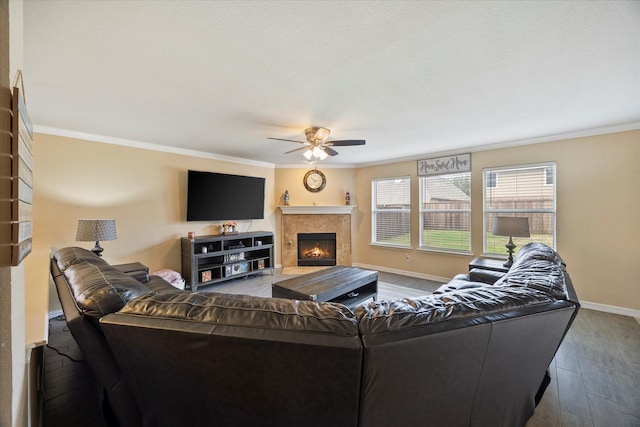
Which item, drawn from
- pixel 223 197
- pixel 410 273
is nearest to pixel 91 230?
pixel 223 197

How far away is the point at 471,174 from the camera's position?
172 inches

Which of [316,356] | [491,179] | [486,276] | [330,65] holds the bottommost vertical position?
[486,276]

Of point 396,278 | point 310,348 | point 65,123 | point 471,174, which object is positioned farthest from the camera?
point 396,278

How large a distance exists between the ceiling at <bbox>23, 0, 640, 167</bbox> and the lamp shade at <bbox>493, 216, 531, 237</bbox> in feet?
3.91

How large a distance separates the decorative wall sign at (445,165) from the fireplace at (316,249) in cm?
232

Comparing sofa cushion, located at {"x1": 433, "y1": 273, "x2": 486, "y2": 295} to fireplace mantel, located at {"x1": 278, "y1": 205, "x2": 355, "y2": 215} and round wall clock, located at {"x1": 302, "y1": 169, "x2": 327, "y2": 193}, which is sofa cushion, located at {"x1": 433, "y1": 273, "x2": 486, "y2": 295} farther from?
round wall clock, located at {"x1": 302, "y1": 169, "x2": 327, "y2": 193}

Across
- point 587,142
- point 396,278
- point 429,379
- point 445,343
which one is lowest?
point 396,278

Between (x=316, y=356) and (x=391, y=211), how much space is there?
4.82 m

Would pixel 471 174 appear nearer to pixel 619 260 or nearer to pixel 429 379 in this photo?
pixel 619 260

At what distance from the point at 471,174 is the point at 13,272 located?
5.13 meters

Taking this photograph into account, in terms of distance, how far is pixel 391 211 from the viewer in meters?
5.45

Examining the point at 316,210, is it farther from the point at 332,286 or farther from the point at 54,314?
the point at 54,314

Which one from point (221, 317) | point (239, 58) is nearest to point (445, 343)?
point (221, 317)

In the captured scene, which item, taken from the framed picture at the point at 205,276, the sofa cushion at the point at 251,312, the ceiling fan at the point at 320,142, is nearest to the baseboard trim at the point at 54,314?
the framed picture at the point at 205,276
